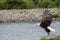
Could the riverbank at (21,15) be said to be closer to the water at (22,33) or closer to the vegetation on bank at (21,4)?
the vegetation on bank at (21,4)

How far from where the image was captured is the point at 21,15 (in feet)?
68.4

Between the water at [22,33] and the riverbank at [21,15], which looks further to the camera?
the riverbank at [21,15]

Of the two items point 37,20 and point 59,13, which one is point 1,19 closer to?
point 37,20

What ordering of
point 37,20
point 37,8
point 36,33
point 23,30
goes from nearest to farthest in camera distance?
point 36,33
point 23,30
point 37,20
point 37,8

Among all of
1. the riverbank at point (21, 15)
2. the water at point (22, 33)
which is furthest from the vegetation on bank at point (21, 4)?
the water at point (22, 33)

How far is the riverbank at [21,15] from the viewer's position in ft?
65.2

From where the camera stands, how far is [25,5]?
23.2 meters

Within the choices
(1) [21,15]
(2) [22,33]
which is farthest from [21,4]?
(2) [22,33]

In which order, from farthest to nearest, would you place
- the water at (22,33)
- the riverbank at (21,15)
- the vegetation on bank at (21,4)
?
the vegetation on bank at (21,4)
the riverbank at (21,15)
the water at (22,33)

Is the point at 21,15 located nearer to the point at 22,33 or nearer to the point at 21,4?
the point at 21,4

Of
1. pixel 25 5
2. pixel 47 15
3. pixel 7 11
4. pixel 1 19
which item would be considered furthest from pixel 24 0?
pixel 47 15

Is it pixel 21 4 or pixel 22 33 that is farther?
pixel 21 4

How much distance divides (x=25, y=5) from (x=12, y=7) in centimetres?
91

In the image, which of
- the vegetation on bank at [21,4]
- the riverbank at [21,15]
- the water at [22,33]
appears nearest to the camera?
the water at [22,33]
